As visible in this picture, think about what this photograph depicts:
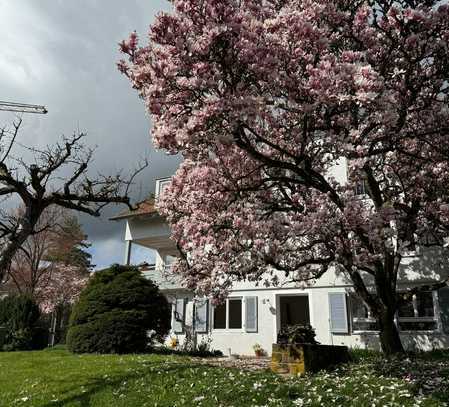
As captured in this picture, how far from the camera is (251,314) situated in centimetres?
2162

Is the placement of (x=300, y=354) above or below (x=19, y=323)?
below

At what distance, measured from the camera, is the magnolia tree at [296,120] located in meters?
8.38

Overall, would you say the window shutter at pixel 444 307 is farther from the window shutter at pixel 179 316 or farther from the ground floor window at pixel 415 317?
the window shutter at pixel 179 316

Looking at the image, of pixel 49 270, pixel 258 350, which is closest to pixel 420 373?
pixel 258 350

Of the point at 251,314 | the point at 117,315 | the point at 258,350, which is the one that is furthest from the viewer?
the point at 251,314

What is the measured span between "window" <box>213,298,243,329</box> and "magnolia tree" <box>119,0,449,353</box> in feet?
32.1

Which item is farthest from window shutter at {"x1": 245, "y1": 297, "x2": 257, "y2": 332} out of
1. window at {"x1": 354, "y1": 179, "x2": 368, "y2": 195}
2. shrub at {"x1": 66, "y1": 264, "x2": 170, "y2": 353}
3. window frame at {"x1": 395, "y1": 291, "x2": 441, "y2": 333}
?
window at {"x1": 354, "y1": 179, "x2": 368, "y2": 195}

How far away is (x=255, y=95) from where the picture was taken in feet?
28.9

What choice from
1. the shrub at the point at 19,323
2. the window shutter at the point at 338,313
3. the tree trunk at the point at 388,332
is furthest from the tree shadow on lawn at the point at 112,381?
the shrub at the point at 19,323

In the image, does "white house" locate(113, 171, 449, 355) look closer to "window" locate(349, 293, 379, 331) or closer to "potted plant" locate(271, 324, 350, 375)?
"window" locate(349, 293, 379, 331)

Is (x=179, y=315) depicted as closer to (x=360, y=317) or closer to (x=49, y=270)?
(x=360, y=317)

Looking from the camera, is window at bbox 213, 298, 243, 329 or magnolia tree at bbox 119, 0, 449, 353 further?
window at bbox 213, 298, 243, 329

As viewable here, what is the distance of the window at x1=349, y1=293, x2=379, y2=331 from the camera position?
18516 mm

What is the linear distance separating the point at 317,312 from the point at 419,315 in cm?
450
